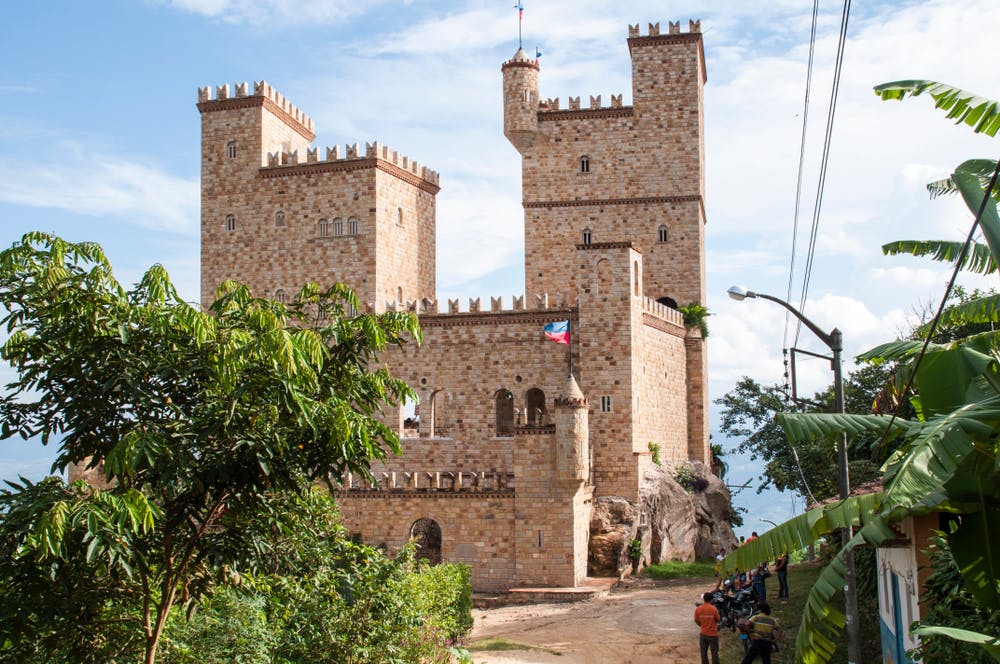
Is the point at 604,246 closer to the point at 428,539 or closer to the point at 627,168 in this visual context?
the point at 627,168

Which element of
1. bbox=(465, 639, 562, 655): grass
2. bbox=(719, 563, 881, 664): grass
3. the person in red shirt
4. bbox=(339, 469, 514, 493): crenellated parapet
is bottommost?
bbox=(465, 639, 562, 655): grass

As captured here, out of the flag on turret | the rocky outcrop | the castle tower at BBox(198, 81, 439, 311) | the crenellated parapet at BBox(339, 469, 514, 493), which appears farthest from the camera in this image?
the castle tower at BBox(198, 81, 439, 311)

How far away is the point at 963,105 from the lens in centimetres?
920

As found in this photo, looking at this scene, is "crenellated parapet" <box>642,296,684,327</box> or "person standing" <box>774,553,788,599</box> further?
"crenellated parapet" <box>642,296,684,327</box>

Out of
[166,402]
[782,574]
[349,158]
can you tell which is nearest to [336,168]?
[349,158]

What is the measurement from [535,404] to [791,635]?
16213 mm

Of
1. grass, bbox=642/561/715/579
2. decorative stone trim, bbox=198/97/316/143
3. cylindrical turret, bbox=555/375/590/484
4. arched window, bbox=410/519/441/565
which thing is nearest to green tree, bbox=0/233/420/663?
cylindrical turret, bbox=555/375/590/484

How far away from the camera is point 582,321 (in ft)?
112

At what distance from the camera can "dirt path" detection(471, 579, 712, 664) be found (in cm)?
2223

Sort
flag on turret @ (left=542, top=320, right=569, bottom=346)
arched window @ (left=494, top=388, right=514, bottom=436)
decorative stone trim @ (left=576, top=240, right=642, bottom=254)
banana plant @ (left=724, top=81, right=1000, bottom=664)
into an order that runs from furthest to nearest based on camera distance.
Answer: arched window @ (left=494, top=388, right=514, bottom=436)
flag on turret @ (left=542, top=320, right=569, bottom=346)
decorative stone trim @ (left=576, top=240, right=642, bottom=254)
banana plant @ (left=724, top=81, right=1000, bottom=664)

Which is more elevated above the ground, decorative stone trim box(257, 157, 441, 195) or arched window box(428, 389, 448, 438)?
decorative stone trim box(257, 157, 441, 195)

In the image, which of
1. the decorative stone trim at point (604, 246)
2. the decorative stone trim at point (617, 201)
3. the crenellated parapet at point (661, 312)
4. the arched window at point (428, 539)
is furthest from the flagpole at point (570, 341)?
the arched window at point (428, 539)

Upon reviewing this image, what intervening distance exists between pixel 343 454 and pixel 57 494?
3.13m

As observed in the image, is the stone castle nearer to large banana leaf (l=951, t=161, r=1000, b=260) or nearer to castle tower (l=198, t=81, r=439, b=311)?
castle tower (l=198, t=81, r=439, b=311)
